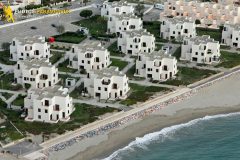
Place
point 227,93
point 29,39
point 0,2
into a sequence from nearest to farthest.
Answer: point 227,93
point 29,39
point 0,2

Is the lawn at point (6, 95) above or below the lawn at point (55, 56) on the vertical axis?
below

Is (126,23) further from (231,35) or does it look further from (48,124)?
(48,124)

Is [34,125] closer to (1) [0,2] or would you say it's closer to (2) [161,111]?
(2) [161,111]

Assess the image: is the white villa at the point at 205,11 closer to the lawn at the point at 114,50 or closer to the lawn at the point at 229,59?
the lawn at the point at 229,59

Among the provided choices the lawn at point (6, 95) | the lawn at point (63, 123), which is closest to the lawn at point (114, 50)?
the lawn at point (63, 123)

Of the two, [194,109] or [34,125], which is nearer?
[34,125]

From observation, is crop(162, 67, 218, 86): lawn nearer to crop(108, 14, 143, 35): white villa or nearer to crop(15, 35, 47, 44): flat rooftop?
crop(108, 14, 143, 35): white villa

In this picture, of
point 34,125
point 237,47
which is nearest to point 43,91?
point 34,125

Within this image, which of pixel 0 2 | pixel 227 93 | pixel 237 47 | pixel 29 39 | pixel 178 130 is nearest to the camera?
pixel 178 130
